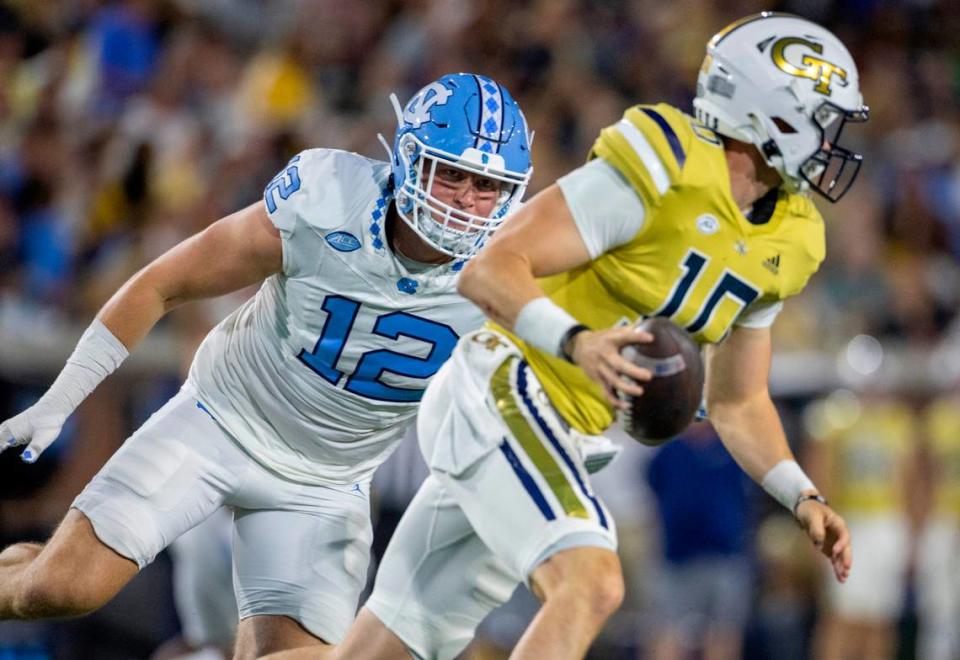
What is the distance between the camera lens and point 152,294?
14.1ft

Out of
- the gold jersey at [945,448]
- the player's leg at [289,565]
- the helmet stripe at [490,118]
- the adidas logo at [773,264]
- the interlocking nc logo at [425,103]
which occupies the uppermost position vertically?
the interlocking nc logo at [425,103]

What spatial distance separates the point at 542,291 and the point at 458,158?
0.75 meters

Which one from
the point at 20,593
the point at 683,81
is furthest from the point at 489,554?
the point at 683,81

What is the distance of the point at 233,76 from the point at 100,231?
1650mm

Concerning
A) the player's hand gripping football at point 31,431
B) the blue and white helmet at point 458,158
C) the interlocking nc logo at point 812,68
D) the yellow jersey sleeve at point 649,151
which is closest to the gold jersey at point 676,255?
the yellow jersey sleeve at point 649,151

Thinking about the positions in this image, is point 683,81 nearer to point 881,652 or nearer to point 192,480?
point 881,652

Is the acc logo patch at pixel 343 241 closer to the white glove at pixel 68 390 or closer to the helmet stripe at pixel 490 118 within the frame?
the helmet stripe at pixel 490 118

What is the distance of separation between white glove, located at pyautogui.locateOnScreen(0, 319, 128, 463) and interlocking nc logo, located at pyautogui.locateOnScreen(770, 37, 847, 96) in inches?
77.7

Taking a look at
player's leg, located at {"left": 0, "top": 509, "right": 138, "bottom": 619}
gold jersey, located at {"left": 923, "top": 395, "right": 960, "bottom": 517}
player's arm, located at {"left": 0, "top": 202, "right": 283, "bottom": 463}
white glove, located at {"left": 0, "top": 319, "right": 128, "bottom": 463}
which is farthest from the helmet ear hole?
gold jersey, located at {"left": 923, "top": 395, "right": 960, "bottom": 517}

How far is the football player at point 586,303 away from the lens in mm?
3459

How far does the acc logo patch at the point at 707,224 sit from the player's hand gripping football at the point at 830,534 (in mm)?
843

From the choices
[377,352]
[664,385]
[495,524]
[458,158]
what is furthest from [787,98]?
[377,352]

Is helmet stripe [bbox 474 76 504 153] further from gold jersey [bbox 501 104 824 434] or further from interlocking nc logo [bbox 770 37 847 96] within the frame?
interlocking nc logo [bbox 770 37 847 96]

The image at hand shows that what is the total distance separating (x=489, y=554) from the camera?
12.5 ft
